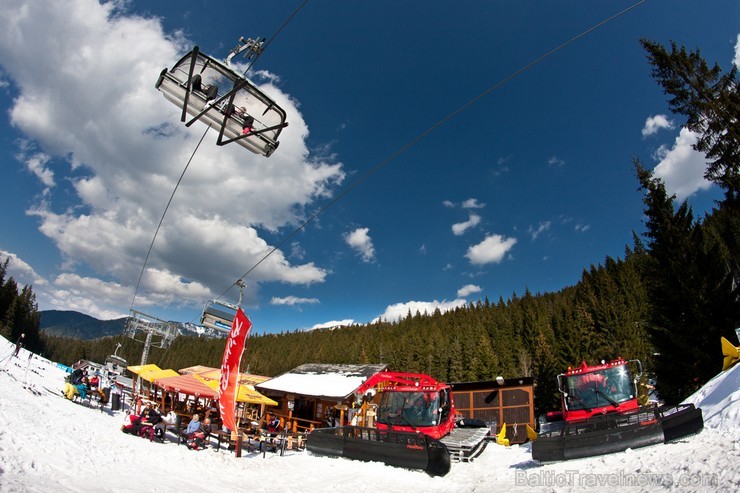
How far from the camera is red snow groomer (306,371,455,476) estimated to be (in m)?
10.3

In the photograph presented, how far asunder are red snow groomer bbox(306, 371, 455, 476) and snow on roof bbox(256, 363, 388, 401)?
8.00 meters

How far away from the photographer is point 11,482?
Answer: 5.62 meters

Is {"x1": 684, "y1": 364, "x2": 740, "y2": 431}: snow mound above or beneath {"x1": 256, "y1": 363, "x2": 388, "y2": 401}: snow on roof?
above

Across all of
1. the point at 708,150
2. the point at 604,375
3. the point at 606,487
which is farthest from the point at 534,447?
the point at 708,150

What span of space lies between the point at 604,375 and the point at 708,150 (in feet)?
42.7

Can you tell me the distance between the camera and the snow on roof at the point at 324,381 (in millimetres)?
22422

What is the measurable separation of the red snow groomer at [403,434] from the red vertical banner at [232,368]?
2.90m

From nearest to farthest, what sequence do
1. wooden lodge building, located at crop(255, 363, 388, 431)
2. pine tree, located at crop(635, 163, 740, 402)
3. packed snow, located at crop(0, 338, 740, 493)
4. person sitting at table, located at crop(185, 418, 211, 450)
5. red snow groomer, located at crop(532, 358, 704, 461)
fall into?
1. packed snow, located at crop(0, 338, 740, 493)
2. red snow groomer, located at crop(532, 358, 704, 461)
3. person sitting at table, located at crop(185, 418, 211, 450)
4. pine tree, located at crop(635, 163, 740, 402)
5. wooden lodge building, located at crop(255, 363, 388, 431)

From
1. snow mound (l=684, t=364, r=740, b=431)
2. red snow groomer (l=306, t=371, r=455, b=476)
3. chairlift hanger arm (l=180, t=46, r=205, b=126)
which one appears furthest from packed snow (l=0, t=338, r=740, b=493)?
chairlift hanger arm (l=180, t=46, r=205, b=126)

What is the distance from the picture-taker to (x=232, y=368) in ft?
36.9

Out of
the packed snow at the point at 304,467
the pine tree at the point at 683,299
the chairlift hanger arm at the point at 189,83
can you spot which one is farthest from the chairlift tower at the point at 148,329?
the pine tree at the point at 683,299

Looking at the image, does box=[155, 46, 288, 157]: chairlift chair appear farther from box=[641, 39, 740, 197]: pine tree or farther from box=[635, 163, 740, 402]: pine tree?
box=[635, 163, 740, 402]: pine tree

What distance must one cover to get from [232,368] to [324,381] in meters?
15.2

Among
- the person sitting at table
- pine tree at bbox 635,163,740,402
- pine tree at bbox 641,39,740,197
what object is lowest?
the person sitting at table
